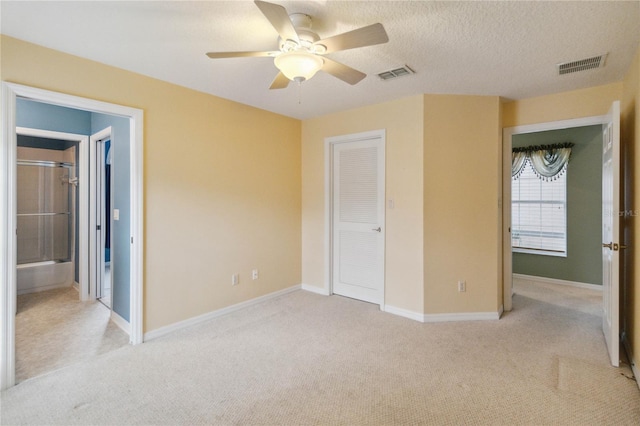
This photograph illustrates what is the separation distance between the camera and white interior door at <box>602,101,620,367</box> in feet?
7.62

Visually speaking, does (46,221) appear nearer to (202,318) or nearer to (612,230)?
(202,318)

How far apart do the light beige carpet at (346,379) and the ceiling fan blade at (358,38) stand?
216 centimetres

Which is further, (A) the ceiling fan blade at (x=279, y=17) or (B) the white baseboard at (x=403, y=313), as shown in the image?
(B) the white baseboard at (x=403, y=313)

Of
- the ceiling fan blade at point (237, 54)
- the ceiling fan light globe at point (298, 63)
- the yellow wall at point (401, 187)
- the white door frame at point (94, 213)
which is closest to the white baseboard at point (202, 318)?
the yellow wall at point (401, 187)

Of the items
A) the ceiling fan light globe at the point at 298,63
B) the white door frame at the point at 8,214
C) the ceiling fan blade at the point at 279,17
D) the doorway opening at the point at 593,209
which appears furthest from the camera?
the doorway opening at the point at 593,209

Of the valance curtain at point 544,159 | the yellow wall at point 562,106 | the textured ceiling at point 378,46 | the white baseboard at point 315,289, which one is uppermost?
the textured ceiling at point 378,46

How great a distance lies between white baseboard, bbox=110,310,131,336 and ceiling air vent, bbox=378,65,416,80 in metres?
3.40

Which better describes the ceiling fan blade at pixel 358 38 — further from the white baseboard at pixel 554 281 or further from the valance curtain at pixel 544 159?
the white baseboard at pixel 554 281

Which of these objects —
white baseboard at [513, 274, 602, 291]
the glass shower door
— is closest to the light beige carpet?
white baseboard at [513, 274, 602, 291]

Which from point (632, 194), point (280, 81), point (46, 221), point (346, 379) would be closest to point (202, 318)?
point (346, 379)

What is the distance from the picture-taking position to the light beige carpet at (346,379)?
1.89 m

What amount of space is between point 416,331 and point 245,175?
2550mm

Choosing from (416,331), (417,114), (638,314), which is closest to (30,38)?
(417,114)

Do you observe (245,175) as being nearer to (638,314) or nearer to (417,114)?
(417,114)
